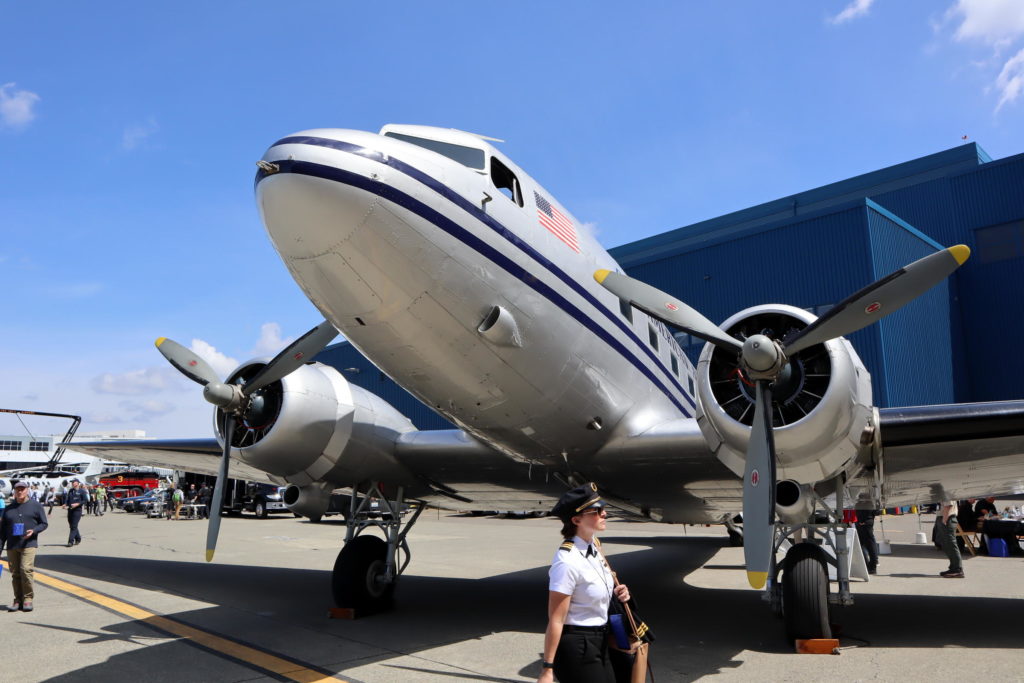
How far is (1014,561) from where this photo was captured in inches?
639

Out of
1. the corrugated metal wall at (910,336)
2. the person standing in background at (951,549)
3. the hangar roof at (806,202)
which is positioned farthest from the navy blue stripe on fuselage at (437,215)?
the hangar roof at (806,202)

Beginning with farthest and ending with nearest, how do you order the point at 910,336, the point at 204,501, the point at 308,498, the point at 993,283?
the point at 204,501 < the point at 993,283 < the point at 910,336 < the point at 308,498

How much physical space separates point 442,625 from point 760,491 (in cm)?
410

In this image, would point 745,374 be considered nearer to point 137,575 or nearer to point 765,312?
point 765,312

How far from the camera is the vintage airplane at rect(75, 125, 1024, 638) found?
5559mm

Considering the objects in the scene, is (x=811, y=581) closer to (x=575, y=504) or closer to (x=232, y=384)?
(x=575, y=504)

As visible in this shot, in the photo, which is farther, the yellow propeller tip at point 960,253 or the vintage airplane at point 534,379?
the vintage airplane at point 534,379

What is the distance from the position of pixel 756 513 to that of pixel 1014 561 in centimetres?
1445

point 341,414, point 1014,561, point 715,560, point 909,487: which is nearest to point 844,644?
point 909,487

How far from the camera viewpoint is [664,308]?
21.6 feet

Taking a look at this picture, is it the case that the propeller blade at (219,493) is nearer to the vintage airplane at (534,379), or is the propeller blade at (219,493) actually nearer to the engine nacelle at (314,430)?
the vintage airplane at (534,379)

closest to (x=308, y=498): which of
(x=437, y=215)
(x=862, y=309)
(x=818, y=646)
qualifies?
(x=437, y=215)

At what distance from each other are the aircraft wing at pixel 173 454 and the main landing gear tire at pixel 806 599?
7.28 m

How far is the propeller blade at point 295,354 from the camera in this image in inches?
324
